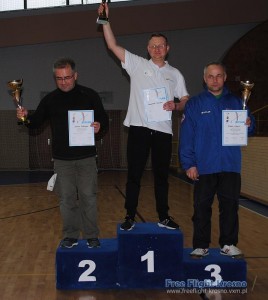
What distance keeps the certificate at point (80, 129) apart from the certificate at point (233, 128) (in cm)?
103

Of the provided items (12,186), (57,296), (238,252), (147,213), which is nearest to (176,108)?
(238,252)

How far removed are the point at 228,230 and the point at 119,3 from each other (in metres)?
10.9

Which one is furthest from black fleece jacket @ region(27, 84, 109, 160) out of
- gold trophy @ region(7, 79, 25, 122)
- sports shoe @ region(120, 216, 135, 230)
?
sports shoe @ region(120, 216, 135, 230)

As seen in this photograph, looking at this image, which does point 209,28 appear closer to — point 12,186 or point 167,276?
point 12,186

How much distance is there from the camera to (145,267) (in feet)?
11.8

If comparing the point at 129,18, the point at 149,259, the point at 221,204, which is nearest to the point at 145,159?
the point at 221,204

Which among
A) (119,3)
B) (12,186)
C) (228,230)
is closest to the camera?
(228,230)

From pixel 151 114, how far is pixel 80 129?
579 mm

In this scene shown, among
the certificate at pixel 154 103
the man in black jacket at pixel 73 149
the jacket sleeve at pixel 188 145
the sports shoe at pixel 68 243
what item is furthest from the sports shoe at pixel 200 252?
the certificate at pixel 154 103

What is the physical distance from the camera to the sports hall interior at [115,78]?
7406mm

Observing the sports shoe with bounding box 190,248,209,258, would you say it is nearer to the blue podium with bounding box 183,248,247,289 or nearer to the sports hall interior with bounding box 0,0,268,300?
the blue podium with bounding box 183,248,247,289

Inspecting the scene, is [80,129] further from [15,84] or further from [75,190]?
[15,84]

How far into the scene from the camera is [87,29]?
13.6 metres

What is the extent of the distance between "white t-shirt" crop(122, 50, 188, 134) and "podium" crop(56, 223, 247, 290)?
2.92ft
